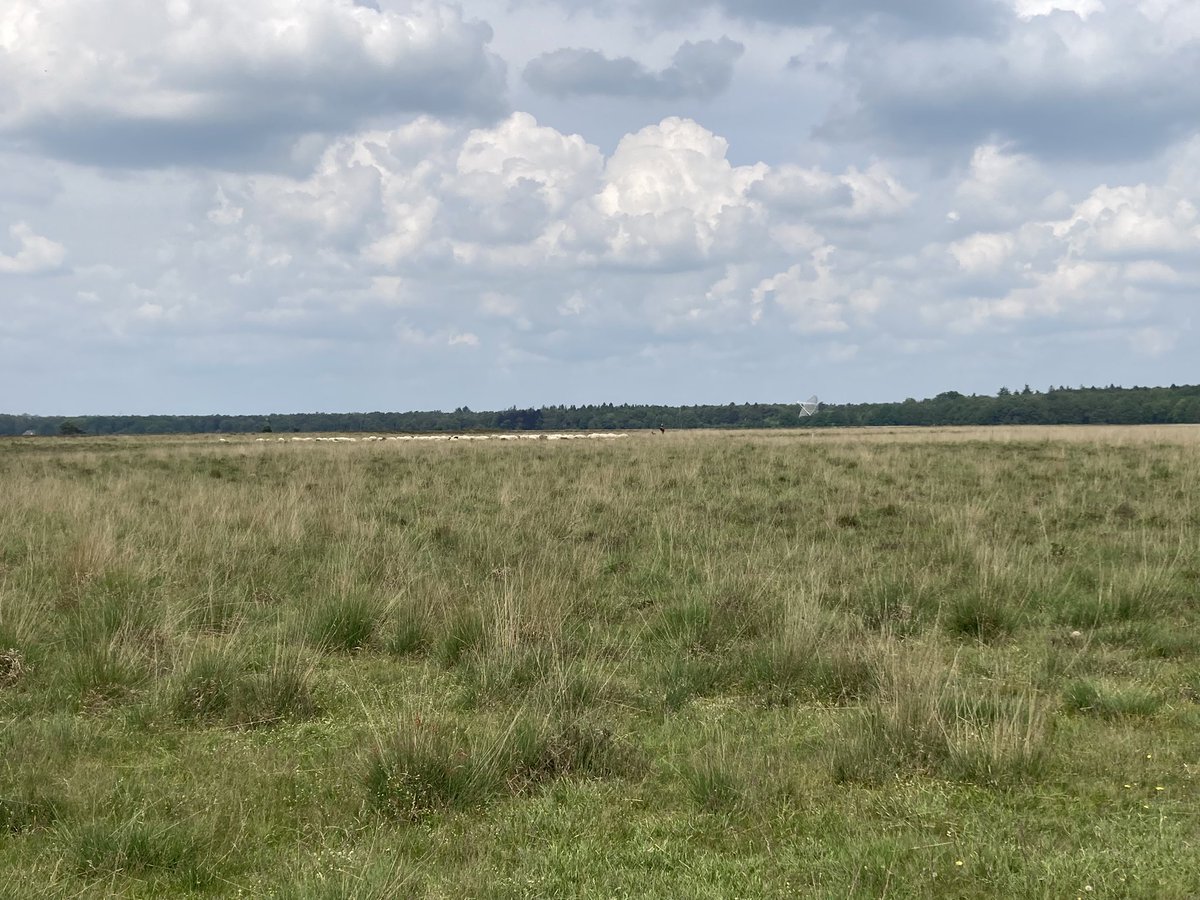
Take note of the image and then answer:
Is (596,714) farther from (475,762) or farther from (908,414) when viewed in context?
(908,414)

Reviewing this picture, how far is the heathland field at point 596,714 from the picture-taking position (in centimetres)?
435

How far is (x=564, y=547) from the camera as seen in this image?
40.8 feet

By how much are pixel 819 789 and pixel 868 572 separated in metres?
5.76

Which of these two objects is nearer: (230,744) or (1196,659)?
(230,744)

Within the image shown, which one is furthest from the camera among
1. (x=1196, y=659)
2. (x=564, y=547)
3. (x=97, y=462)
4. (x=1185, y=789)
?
(x=97, y=462)

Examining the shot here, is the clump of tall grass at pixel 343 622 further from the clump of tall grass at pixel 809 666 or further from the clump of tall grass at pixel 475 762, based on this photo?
the clump of tall grass at pixel 809 666

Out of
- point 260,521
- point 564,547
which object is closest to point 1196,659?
point 564,547

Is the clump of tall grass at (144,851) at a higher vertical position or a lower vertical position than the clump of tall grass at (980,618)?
lower

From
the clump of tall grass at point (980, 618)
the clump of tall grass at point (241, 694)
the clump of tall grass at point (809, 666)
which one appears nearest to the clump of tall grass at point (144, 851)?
the clump of tall grass at point (241, 694)

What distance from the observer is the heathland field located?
435 cm

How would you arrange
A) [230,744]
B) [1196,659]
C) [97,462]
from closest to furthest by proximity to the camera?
1. [230,744]
2. [1196,659]
3. [97,462]

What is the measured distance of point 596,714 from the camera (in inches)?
Result: 237

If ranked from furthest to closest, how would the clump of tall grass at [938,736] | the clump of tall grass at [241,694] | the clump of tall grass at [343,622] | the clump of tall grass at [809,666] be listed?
1. the clump of tall grass at [343,622]
2. the clump of tall grass at [809,666]
3. the clump of tall grass at [241,694]
4. the clump of tall grass at [938,736]

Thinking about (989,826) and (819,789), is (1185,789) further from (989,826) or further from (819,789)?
(819,789)
